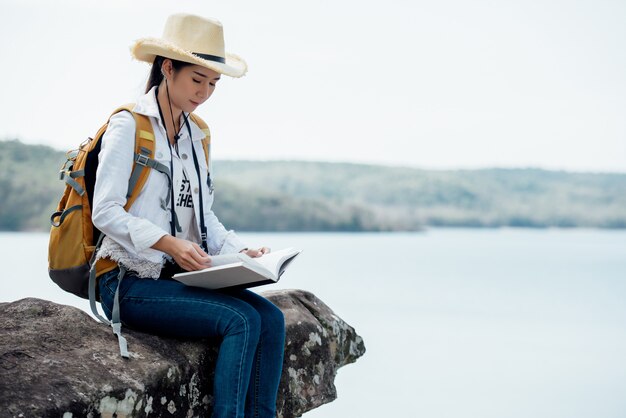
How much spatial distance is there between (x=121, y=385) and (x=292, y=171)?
44747 millimetres

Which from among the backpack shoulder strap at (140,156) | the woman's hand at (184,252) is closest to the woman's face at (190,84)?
the backpack shoulder strap at (140,156)

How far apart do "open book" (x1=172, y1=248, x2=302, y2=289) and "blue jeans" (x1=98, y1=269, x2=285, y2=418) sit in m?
0.06

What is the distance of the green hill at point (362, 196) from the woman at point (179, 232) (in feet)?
100

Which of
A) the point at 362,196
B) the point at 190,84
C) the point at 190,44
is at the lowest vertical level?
the point at 362,196

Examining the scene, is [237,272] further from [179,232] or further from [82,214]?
[82,214]

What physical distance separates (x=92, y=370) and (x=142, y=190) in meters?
0.63

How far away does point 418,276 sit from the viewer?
71.6 ft

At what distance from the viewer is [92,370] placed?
8.69ft

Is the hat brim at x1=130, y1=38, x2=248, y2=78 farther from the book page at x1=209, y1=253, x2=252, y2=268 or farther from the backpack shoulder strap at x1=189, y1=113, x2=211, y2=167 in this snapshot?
the book page at x1=209, y1=253, x2=252, y2=268

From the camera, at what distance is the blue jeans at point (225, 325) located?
2781mm

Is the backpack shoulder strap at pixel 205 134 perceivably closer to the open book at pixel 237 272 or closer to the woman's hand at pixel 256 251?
the woman's hand at pixel 256 251

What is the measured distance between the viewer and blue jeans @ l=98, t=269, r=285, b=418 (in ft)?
9.12

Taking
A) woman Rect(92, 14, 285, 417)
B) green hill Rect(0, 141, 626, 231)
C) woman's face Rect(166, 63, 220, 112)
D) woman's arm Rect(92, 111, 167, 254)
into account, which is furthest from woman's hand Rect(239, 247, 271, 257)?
green hill Rect(0, 141, 626, 231)

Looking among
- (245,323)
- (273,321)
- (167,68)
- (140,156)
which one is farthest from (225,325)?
(167,68)
